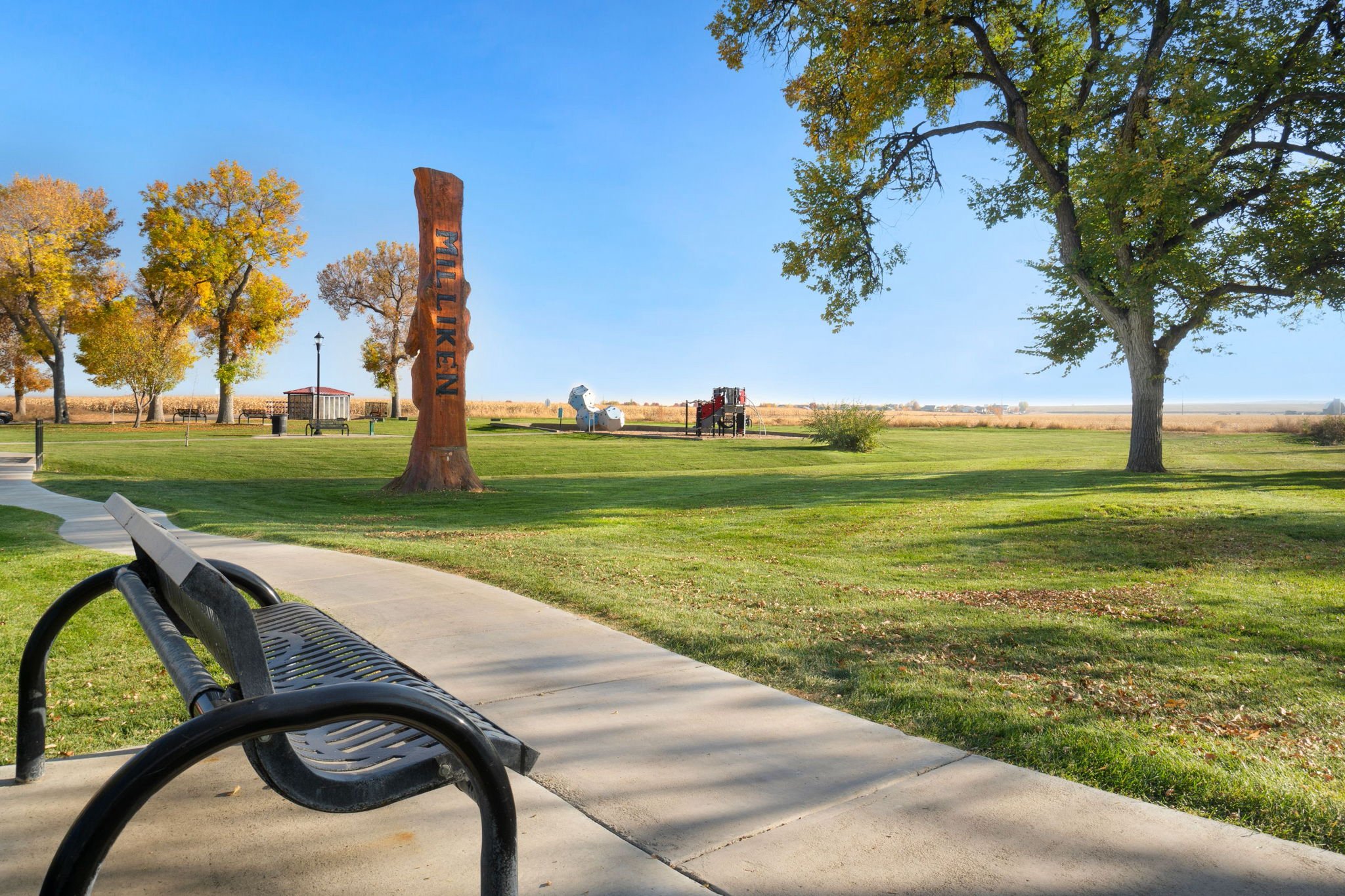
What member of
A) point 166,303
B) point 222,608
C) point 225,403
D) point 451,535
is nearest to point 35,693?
point 222,608

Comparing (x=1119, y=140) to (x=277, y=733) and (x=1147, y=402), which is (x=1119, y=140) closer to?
(x=1147, y=402)

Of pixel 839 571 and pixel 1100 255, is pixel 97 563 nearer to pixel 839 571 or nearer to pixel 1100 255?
pixel 839 571

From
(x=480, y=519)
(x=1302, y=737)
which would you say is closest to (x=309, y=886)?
(x=1302, y=737)

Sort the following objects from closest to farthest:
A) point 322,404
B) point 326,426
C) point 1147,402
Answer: point 1147,402
point 326,426
point 322,404

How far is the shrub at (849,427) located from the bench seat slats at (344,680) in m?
28.0

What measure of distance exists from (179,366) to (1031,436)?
142ft

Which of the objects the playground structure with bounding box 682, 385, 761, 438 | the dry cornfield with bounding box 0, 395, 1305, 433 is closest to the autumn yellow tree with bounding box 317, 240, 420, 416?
the dry cornfield with bounding box 0, 395, 1305, 433

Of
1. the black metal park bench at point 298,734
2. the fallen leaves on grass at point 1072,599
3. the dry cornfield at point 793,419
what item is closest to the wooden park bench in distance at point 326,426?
the dry cornfield at point 793,419

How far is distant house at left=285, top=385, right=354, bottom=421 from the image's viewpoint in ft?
158

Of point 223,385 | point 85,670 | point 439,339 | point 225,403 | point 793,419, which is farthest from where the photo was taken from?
point 793,419

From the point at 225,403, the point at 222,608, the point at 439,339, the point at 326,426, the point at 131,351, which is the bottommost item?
the point at 326,426

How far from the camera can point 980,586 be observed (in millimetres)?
7098

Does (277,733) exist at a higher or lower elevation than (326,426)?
lower

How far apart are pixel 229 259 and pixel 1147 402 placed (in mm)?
41419
